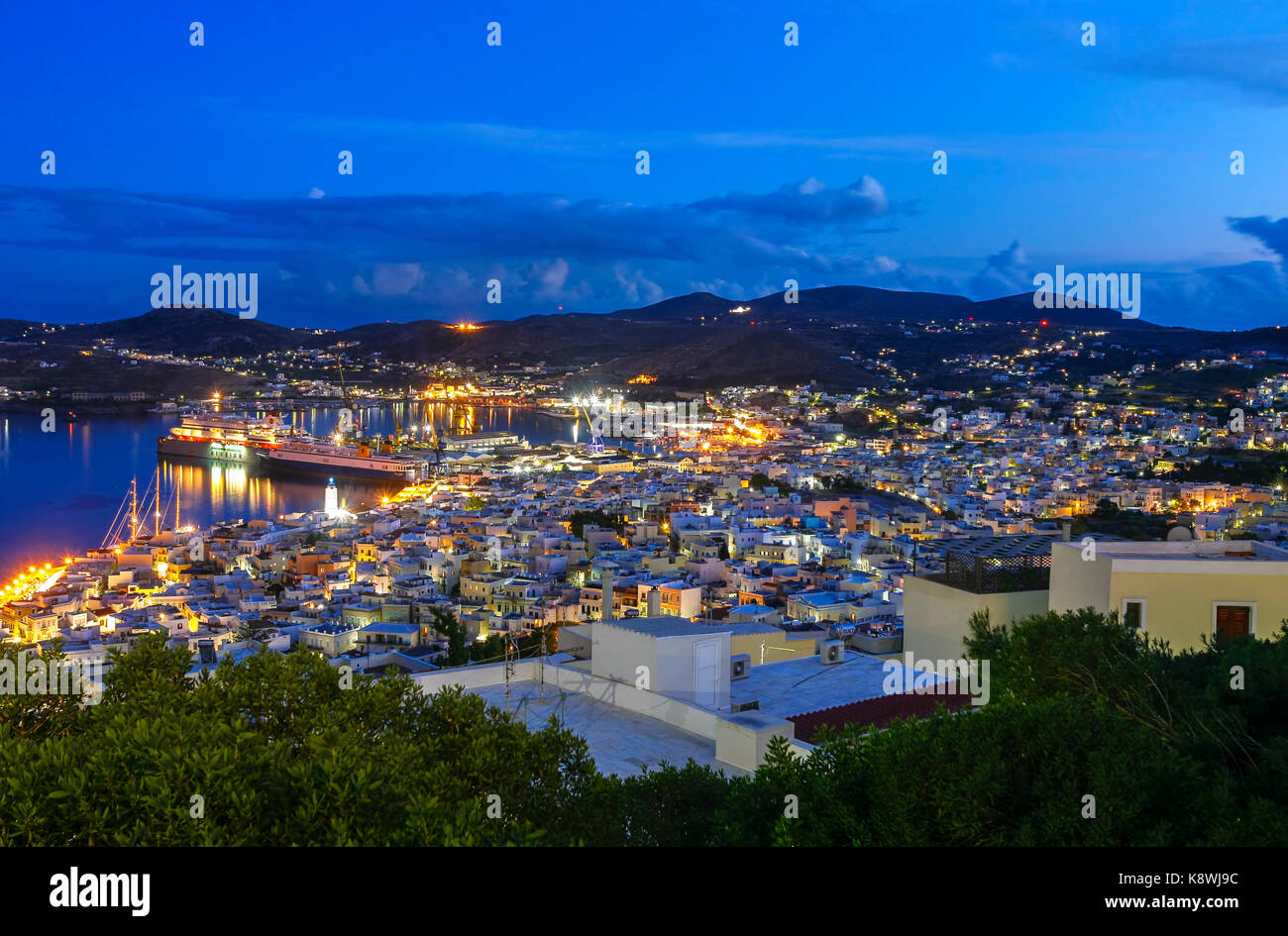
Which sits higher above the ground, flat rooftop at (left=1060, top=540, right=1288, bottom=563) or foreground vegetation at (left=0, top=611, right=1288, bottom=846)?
flat rooftop at (left=1060, top=540, right=1288, bottom=563)

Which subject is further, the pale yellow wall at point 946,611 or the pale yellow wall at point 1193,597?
the pale yellow wall at point 946,611

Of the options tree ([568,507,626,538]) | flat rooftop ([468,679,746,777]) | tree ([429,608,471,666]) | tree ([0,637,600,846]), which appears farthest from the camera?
tree ([568,507,626,538])

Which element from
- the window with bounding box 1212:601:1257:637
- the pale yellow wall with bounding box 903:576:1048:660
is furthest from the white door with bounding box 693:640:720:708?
the window with bounding box 1212:601:1257:637

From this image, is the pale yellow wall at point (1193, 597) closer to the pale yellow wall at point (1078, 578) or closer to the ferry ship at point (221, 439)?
the pale yellow wall at point (1078, 578)

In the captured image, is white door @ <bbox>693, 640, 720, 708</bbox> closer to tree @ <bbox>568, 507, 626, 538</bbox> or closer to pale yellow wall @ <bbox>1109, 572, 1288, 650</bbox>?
pale yellow wall @ <bbox>1109, 572, 1288, 650</bbox>

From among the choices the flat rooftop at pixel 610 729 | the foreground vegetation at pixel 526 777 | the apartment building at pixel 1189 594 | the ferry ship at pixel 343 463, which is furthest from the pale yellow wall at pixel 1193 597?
the ferry ship at pixel 343 463
